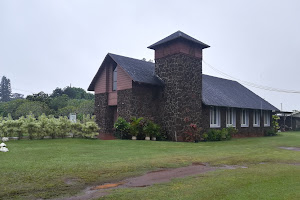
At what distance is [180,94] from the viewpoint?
17.9m

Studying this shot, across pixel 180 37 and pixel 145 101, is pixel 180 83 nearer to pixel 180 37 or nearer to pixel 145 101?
pixel 145 101

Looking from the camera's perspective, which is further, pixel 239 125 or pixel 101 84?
pixel 239 125

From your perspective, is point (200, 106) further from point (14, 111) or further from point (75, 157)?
point (14, 111)

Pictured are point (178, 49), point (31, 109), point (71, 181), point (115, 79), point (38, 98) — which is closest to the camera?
point (71, 181)

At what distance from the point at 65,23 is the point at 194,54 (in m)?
9.79

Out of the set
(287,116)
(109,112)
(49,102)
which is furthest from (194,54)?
(49,102)

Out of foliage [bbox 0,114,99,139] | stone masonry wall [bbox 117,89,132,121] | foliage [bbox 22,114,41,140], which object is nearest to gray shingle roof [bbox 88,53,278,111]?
stone masonry wall [bbox 117,89,132,121]

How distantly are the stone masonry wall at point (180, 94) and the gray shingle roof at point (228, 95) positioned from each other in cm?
150

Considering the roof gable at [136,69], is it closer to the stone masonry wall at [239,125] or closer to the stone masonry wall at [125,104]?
the stone masonry wall at [125,104]

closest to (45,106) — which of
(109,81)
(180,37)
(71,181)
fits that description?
(109,81)

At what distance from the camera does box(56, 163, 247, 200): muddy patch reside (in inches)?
207

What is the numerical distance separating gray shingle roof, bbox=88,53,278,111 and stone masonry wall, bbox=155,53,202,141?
3.07ft

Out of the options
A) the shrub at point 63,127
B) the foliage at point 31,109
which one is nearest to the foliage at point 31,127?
the shrub at point 63,127

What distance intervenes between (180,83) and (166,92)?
4.65 ft
